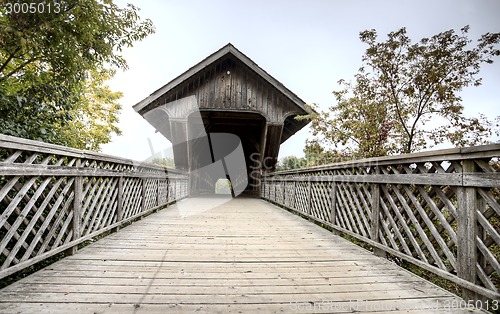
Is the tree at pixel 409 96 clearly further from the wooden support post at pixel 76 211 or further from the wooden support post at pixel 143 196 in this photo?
the wooden support post at pixel 76 211

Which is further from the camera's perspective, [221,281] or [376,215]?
[376,215]

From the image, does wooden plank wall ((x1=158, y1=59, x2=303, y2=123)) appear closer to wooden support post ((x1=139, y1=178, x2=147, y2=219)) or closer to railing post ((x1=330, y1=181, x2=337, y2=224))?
wooden support post ((x1=139, y1=178, x2=147, y2=219))

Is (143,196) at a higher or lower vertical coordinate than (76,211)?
lower

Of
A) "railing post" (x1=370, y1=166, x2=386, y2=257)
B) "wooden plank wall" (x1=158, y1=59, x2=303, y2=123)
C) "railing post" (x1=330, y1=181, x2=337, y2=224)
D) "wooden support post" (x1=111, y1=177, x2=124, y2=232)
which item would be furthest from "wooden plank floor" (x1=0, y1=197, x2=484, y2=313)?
"wooden plank wall" (x1=158, y1=59, x2=303, y2=123)

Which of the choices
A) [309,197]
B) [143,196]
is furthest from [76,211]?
[309,197]

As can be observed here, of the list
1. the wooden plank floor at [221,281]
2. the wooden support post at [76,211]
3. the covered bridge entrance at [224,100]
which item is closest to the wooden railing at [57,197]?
the wooden support post at [76,211]

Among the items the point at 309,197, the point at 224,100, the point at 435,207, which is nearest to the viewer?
the point at 435,207

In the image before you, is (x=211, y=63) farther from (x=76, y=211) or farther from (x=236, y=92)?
(x=76, y=211)

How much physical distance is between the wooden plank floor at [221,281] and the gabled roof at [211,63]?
19.3 ft

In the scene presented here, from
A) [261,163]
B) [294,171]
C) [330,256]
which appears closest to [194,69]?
[261,163]

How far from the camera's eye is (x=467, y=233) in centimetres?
172

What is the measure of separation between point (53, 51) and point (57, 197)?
250cm

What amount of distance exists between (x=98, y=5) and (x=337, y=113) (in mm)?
4975

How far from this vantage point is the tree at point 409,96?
4324mm
